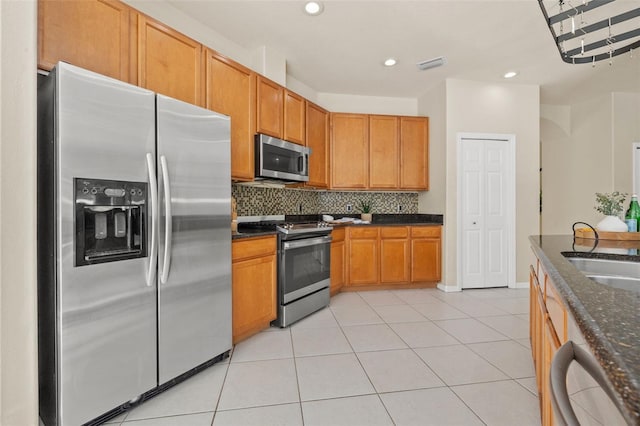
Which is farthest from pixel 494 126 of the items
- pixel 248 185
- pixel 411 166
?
pixel 248 185

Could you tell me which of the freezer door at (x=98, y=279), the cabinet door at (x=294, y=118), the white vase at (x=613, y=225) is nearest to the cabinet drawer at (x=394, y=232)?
the cabinet door at (x=294, y=118)

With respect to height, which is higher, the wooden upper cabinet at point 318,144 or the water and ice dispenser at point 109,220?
the wooden upper cabinet at point 318,144

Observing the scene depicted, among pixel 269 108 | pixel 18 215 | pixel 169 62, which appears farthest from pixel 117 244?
pixel 269 108

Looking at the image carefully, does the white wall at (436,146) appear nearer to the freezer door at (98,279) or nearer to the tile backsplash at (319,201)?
the tile backsplash at (319,201)

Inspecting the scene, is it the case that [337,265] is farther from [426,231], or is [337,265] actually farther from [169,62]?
[169,62]

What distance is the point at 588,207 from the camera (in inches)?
195

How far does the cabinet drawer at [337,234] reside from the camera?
3867mm

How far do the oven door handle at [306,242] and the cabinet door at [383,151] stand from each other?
135cm

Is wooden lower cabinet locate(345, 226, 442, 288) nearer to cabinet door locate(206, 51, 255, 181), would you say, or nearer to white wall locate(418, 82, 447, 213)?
white wall locate(418, 82, 447, 213)

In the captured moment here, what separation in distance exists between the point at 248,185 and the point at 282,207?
2.20 feet

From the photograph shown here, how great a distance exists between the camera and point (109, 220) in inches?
61.9

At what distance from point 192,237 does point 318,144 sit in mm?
Answer: 2469

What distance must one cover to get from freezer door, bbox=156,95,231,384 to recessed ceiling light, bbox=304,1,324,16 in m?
1.24

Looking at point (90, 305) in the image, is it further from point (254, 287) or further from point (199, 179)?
point (254, 287)
